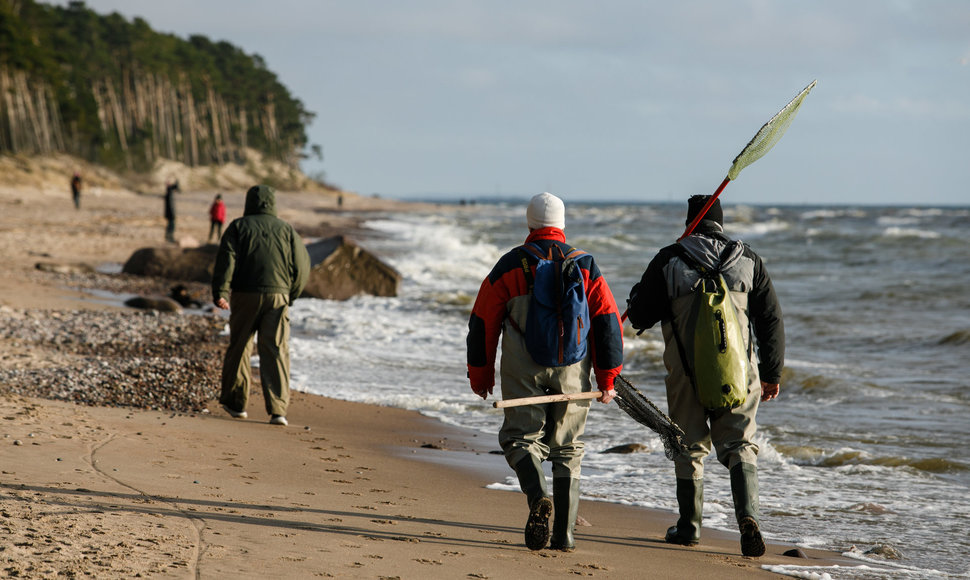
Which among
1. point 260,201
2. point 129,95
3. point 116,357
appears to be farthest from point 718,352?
point 129,95

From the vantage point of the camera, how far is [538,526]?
432 cm

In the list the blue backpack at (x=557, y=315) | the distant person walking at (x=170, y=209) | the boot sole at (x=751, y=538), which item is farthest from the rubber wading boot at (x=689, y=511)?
the distant person walking at (x=170, y=209)

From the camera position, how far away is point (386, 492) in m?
5.57

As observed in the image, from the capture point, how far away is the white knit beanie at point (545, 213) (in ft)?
15.0

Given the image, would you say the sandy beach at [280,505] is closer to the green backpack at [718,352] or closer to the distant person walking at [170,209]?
the green backpack at [718,352]

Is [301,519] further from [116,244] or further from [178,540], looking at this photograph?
[116,244]

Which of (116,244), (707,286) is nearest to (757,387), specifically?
(707,286)

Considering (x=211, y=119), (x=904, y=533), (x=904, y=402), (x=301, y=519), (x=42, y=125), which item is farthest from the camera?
(x=211, y=119)

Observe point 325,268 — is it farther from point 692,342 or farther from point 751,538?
point 751,538

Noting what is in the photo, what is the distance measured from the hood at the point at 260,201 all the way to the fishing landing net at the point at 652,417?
139 inches

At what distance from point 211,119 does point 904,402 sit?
8991 centimetres

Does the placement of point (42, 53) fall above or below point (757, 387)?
above

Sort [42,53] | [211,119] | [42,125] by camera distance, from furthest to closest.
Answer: [211,119] → [42,125] → [42,53]

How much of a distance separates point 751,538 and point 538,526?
1093mm
